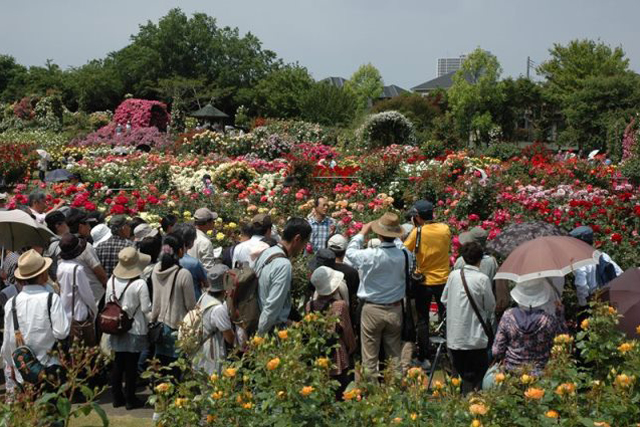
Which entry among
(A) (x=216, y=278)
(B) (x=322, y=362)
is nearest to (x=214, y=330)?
(A) (x=216, y=278)

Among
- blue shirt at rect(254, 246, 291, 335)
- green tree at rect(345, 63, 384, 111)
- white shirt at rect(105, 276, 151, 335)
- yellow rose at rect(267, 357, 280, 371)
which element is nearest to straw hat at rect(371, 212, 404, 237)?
blue shirt at rect(254, 246, 291, 335)

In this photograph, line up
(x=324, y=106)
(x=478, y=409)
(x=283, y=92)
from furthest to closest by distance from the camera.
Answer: (x=283, y=92)
(x=324, y=106)
(x=478, y=409)

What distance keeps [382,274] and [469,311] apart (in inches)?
29.0

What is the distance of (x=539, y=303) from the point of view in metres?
4.50

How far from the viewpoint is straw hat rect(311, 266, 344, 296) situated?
5.34m

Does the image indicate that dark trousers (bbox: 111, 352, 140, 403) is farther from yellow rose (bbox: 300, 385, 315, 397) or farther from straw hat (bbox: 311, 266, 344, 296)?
yellow rose (bbox: 300, 385, 315, 397)

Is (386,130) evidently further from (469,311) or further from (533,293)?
(533,293)

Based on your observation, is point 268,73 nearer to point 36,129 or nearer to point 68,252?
point 36,129

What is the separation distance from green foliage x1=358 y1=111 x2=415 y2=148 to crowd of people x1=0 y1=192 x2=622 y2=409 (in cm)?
1518

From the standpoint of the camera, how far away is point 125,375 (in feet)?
19.2

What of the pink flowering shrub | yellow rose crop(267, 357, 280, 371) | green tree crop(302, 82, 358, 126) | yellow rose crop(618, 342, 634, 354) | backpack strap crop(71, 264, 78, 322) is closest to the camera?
yellow rose crop(267, 357, 280, 371)

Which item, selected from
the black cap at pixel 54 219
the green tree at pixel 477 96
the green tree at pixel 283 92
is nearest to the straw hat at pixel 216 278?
the black cap at pixel 54 219

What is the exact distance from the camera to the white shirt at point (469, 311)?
524 centimetres

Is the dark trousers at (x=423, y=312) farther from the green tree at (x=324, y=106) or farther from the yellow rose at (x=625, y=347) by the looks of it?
the green tree at (x=324, y=106)
